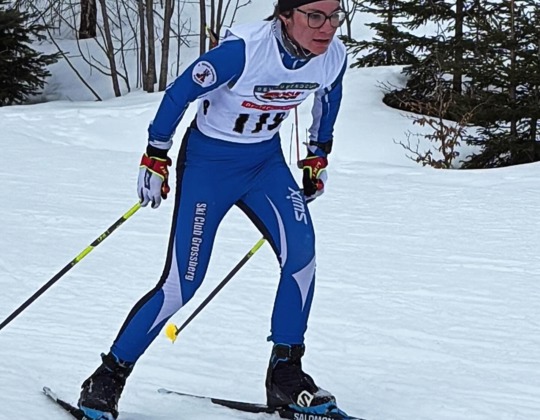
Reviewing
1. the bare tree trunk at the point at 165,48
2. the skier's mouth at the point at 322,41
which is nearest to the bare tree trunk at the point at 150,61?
the bare tree trunk at the point at 165,48

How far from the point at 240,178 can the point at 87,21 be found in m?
23.3

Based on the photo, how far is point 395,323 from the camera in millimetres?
4621

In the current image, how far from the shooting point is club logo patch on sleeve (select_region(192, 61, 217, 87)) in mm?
2869

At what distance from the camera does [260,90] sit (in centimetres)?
301

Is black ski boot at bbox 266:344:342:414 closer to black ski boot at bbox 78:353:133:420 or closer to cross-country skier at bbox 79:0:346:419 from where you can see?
cross-country skier at bbox 79:0:346:419

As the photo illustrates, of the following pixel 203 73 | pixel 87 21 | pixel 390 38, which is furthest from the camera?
pixel 87 21

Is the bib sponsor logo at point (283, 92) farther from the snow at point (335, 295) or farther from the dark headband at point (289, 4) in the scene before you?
the snow at point (335, 295)

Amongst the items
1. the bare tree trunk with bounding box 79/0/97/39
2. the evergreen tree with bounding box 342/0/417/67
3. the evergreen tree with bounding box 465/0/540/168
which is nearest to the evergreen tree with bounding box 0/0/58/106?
the bare tree trunk with bounding box 79/0/97/39

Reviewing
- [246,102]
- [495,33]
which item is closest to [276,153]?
[246,102]

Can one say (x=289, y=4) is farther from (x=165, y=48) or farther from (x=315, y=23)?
(x=165, y=48)

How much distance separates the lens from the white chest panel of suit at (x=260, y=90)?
9.71 feet

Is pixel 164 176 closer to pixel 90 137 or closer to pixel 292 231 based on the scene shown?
pixel 292 231

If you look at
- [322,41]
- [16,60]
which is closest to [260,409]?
[322,41]

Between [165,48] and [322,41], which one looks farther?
[165,48]
